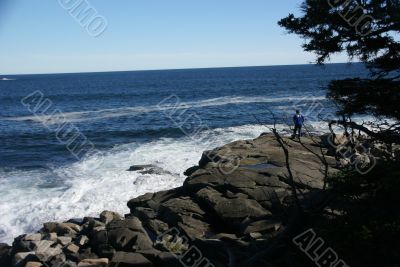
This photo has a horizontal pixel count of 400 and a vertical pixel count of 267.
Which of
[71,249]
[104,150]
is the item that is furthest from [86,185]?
[104,150]

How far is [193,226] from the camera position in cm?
1327

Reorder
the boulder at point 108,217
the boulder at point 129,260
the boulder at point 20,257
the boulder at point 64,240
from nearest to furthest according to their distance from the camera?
the boulder at point 129,260, the boulder at point 20,257, the boulder at point 64,240, the boulder at point 108,217

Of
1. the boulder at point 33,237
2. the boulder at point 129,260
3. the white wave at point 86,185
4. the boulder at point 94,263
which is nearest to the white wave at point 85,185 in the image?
the white wave at point 86,185

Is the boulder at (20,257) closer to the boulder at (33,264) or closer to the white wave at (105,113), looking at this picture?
the boulder at (33,264)

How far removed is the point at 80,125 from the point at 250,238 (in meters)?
31.1

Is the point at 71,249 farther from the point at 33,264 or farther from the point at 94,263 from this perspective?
the point at 94,263

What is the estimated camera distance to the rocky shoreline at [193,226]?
36.0 feet

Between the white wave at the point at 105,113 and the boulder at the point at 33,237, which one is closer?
the boulder at the point at 33,237

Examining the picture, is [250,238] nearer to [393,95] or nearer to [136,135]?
[393,95]

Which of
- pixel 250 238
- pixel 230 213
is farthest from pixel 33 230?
pixel 250 238

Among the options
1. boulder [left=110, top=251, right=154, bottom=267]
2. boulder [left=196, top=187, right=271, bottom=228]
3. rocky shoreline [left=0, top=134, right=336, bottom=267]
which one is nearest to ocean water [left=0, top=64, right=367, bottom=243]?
rocky shoreline [left=0, top=134, right=336, bottom=267]

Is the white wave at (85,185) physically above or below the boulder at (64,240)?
below

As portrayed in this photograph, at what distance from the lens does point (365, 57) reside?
9398 mm

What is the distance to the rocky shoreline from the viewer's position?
11.0 meters
